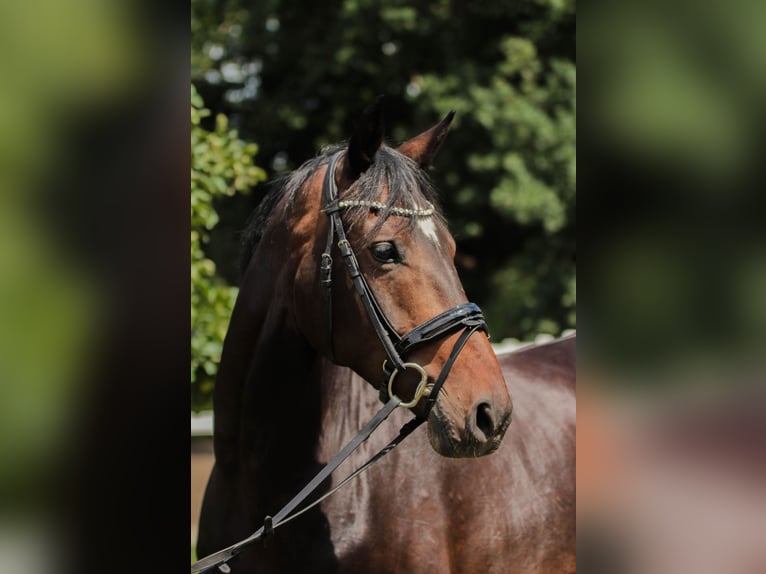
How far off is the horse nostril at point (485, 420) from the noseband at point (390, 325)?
0.40 ft

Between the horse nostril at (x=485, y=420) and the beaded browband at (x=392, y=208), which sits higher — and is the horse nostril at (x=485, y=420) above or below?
below

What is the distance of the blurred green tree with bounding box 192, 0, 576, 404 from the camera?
10086 millimetres

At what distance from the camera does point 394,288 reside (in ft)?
7.55

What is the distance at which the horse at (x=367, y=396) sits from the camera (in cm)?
226

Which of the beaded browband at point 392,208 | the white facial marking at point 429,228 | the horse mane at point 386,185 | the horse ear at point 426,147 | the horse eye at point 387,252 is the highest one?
the horse ear at point 426,147

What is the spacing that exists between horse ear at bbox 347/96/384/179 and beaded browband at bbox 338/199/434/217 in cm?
12
